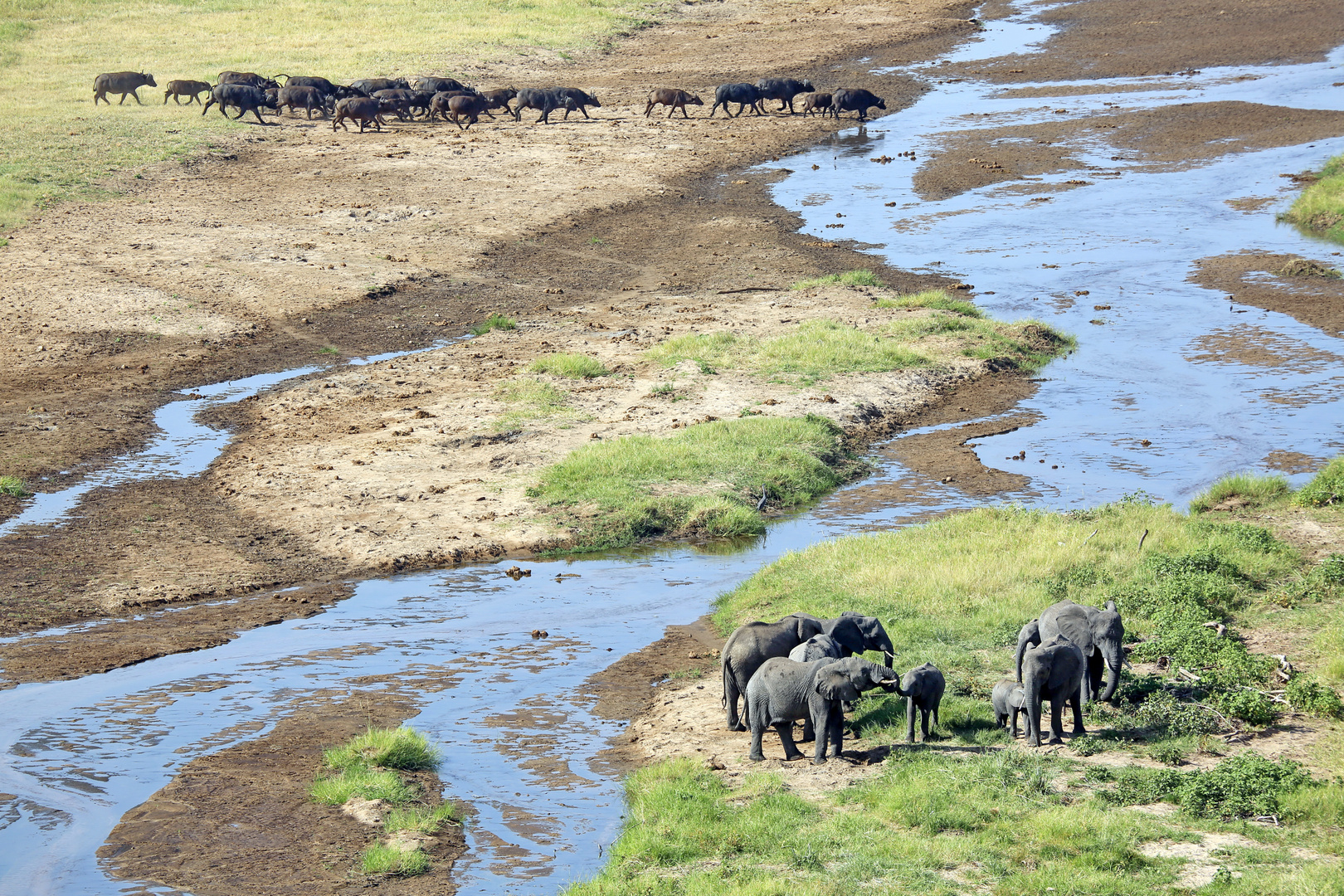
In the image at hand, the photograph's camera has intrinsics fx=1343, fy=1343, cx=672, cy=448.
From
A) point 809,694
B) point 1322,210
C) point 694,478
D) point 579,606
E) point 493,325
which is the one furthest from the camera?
point 1322,210

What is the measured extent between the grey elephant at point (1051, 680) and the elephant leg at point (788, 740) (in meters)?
1.79

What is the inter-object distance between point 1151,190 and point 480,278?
18461 millimetres

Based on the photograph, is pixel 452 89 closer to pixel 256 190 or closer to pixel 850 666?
pixel 256 190

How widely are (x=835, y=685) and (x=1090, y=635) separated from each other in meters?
2.31

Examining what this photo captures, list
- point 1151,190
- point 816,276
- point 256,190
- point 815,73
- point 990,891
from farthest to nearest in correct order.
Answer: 1. point 815,73
2. point 1151,190
3. point 256,190
4. point 816,276
5. point 990,891

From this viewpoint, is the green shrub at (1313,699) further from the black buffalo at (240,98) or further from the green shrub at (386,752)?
the black buffalo at (240,98)

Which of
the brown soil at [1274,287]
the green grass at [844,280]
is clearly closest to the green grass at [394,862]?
the green grass at [844,280]

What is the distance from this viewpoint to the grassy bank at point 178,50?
3481 cm

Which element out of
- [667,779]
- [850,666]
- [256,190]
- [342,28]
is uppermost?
[342,28]

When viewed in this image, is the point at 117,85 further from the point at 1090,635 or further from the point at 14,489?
the point at 1090,635

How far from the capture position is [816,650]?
1095 cm

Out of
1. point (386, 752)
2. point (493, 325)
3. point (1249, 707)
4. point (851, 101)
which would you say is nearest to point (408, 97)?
point (851, 101)

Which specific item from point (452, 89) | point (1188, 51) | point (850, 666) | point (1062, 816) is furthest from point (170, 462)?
point (1188, 51)

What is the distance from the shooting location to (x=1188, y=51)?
5172 centimetres
